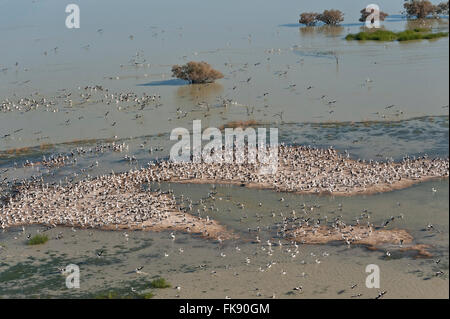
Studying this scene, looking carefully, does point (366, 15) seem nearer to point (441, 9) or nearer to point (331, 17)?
point (331, 17)

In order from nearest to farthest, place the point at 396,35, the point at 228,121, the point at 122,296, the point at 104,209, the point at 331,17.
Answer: the point at 122,296, the point at 104,209, the point at 228,121, the point at 396,35, the point at 331,17

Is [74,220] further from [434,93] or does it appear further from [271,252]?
[434,93]

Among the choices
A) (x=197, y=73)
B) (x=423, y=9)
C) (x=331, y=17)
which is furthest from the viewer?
(x=331, y=17)

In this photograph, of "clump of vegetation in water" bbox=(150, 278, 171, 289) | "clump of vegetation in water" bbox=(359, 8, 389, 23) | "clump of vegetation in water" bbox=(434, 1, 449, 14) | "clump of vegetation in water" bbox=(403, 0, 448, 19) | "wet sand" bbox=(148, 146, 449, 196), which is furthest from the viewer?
"clump of vegetation in water" bbox=(359, 8, 389, 23)

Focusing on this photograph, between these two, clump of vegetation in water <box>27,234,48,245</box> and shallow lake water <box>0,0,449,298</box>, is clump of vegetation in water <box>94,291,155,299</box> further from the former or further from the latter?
clump of vegetation in water <box>27,234,48,245</box>

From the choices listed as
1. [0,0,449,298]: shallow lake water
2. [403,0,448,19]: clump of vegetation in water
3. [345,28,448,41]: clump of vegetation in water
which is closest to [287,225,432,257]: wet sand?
[0,0,449,298]: shallow lake water

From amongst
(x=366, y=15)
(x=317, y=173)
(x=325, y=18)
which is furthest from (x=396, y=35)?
(x=317, y=173)
